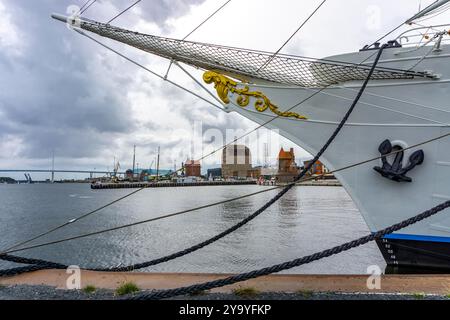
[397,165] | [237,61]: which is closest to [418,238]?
[397,165]

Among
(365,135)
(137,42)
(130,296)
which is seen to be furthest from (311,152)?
(130,296)

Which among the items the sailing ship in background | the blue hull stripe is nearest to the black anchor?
the sailing ship in background

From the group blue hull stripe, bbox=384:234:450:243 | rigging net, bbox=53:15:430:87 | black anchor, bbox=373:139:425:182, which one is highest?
rigging net, bbox=53:15:430:87

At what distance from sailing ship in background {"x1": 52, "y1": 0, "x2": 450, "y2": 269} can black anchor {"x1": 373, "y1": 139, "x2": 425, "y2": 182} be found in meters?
0.01

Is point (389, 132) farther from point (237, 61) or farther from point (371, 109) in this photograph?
point (237, 61)

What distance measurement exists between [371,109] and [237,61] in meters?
2.20

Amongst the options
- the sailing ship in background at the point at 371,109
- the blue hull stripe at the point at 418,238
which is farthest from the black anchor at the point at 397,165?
the blue hull stripe at the point at 418,238

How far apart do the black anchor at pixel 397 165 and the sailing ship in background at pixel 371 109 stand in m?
0.01

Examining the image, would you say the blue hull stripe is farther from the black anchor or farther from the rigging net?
the rigging net

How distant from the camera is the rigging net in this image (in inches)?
204

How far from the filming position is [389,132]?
532cm

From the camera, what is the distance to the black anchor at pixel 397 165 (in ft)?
16.9

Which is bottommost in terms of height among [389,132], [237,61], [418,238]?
[418,238]

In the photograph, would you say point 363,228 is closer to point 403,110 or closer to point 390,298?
point 403,110
